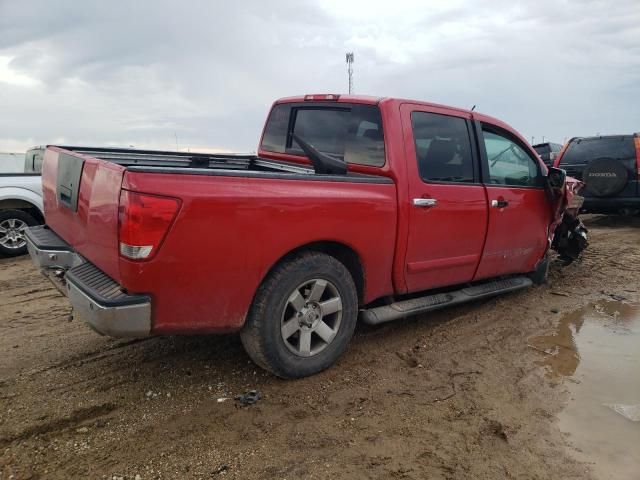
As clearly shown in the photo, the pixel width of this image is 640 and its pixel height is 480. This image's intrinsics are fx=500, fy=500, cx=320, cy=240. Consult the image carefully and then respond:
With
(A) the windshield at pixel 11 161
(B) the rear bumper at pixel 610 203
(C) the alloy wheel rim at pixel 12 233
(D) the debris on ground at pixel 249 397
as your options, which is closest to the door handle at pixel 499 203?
(D) the debris on ground at pixel 249 397

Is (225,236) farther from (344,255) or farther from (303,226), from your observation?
(344,255)

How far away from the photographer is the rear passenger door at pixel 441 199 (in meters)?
3.60

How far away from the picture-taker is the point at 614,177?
8492mm

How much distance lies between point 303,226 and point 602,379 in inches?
90.8

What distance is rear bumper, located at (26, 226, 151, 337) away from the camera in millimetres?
2451

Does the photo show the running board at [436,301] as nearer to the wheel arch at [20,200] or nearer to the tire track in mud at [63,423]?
the tire track in mud at [63,423]

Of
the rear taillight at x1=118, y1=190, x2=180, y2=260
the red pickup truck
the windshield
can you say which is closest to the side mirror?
the red pickup truck

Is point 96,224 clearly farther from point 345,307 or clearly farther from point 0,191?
point 0,191

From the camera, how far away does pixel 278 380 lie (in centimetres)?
322

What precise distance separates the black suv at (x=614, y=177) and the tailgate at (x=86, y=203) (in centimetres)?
824

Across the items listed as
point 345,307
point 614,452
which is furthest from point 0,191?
point 614,452

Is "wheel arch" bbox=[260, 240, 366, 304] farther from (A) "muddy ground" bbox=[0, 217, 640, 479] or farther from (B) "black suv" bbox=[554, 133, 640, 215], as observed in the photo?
(B) "black suv" bbox=[554, 133, 640, 215]

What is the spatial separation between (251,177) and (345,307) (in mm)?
1114

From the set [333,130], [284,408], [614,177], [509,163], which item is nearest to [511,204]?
[509,163]
